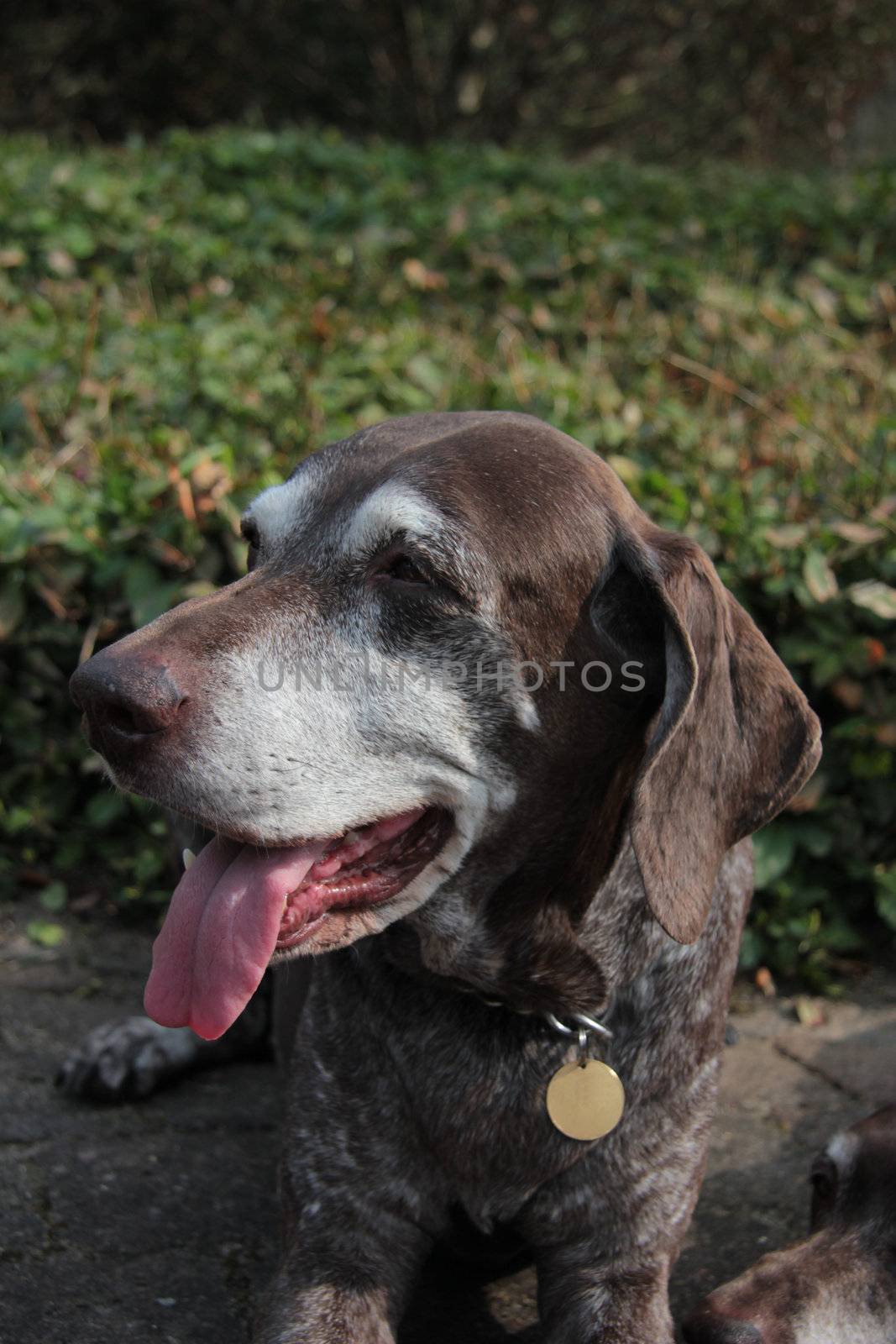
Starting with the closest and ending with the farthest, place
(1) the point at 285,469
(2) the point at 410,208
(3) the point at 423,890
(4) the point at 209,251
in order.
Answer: (3) the point at 423,890
(1) the point at 285,469
(4) the point at 209,251
(2) the point at 410,208

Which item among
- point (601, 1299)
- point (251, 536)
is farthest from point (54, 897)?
point (601, 1299)

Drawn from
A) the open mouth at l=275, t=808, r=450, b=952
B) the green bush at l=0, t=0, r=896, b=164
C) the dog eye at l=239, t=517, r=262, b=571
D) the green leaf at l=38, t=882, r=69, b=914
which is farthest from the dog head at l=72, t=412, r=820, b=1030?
the green bush at l=0, t=0, r=896, b=164

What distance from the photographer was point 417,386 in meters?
5.87

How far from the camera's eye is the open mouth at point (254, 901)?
2574mm

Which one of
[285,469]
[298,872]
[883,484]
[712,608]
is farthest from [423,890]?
[883,484]

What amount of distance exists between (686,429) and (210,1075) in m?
2.97

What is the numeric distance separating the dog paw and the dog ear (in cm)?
167

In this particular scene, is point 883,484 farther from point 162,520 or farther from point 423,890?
point 423,890

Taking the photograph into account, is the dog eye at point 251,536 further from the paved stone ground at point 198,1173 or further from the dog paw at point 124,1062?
the paved stone ground at point 198,1173

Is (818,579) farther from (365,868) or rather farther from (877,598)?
(365,868)

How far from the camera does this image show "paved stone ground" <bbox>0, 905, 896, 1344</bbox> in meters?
2.94

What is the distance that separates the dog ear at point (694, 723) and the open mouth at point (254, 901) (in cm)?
45

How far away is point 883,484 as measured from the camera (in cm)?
480

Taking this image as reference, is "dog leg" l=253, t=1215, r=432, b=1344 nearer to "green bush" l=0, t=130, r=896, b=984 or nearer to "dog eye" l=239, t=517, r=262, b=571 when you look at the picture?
"dog eye" l=239, t=517, r=262, b=571
